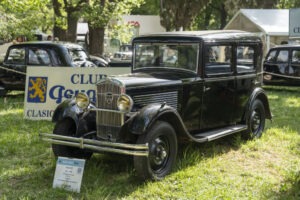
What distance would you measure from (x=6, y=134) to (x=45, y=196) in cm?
310

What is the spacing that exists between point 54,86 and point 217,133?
3766 mm

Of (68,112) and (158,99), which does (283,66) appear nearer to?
(158,99)

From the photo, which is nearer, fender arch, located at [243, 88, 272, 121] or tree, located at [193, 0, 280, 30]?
fender arch, located at [243, 88, 272, 121]

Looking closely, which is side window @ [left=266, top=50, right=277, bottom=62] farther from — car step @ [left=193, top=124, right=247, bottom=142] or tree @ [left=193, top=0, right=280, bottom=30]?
tree @ [left=193, top=0, right=280, bottom=30]

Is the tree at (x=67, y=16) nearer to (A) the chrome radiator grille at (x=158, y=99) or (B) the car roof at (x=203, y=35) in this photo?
(B) the car roof at (x=203, y=35)

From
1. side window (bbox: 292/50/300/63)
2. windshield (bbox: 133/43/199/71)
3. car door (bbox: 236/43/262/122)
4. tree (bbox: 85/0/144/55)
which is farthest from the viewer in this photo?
tree (bbox: 85/0/144/55)

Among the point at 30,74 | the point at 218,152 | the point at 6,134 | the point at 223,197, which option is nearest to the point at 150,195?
the point at 223,197

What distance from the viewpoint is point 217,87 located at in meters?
6.45

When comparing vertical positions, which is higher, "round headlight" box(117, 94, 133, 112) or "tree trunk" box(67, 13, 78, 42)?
"tree trunk" box(67, 13, 78, 42)

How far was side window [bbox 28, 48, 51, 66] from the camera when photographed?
442 inches

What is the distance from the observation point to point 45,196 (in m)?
4.80

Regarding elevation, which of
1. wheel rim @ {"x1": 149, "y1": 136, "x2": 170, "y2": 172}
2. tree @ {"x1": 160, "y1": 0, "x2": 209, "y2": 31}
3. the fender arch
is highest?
tree @ {"x1": 160, "y1": 0, "x2": 209, "y2": 31}

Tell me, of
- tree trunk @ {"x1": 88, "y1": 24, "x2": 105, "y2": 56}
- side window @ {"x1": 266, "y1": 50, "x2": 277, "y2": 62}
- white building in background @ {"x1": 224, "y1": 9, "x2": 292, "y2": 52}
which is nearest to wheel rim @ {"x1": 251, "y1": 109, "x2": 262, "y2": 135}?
side window @ {"x1": 266, "y1": 50, "x2": 277, "y2": 62}

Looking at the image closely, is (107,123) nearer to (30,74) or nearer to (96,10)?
(30,74)
